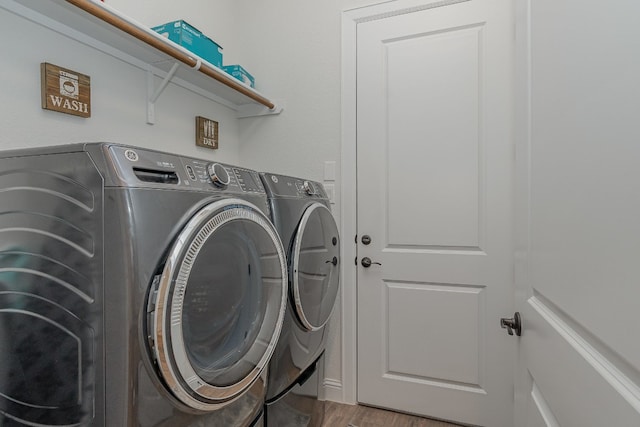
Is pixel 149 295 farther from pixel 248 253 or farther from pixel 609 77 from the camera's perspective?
pixel 609 77

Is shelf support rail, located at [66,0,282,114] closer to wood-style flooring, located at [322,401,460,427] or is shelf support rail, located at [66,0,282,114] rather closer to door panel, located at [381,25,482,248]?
door panel, located at [381,25,482,248]

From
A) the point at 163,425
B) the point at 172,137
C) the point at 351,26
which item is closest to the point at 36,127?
the point at 172,137

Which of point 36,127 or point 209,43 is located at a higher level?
point 209,43

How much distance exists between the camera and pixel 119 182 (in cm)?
73

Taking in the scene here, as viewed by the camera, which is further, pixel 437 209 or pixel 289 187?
pixel 437 209

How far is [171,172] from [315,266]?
0.91 m

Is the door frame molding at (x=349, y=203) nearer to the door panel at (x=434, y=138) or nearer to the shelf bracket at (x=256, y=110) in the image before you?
the door panel at (x=434, y=138)

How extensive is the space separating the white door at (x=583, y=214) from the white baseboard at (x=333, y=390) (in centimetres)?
141

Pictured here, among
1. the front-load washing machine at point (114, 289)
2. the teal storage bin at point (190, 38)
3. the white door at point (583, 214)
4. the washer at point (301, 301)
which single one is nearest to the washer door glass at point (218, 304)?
the front-load washing machine at point (114, 289)

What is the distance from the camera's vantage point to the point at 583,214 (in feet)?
1.82

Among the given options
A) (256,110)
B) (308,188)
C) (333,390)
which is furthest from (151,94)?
(333,390)

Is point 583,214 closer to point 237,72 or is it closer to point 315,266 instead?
point 315,266

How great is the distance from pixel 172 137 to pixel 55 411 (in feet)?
4.51

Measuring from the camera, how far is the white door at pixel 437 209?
1846 mm
